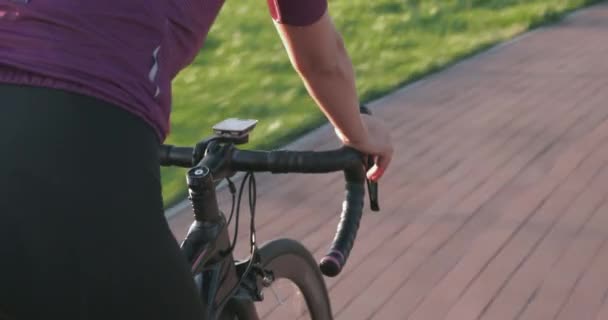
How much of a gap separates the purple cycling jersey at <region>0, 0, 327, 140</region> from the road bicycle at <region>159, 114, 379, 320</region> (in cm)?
40

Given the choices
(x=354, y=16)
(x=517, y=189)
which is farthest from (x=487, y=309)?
(x=354, y=16)

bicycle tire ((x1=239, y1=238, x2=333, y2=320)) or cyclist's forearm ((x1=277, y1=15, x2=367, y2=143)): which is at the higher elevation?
cyclist's forearm ((x1=277, y1=15, x2=367, y2=143))

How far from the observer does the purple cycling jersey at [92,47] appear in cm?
160

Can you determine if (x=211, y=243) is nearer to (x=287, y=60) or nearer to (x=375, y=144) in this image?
A: (x=375, y=144)

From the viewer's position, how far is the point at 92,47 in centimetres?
161

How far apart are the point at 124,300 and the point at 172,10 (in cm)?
47

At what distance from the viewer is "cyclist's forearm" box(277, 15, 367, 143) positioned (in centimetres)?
181

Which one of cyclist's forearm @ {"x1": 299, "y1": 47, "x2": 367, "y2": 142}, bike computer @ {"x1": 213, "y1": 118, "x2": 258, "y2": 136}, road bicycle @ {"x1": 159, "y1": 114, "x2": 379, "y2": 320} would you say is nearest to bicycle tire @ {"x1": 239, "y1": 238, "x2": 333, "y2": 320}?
road bicycle @ {"x1": 159, "y1": 114, "x2": 379, "y2": 320}

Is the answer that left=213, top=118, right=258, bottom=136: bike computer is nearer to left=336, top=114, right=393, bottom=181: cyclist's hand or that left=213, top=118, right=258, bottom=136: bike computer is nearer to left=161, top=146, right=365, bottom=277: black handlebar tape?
left=161, top=146, right=365, bottom=277: black handlebar tape

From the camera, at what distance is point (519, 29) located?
10.3 m

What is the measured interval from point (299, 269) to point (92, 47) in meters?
1.29

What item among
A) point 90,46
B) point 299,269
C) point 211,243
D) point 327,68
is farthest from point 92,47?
point 299,269

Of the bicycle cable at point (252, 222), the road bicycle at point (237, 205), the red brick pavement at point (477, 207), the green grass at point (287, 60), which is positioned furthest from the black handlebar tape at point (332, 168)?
the green grass at point (287, 60)

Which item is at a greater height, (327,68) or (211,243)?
(327,68)
